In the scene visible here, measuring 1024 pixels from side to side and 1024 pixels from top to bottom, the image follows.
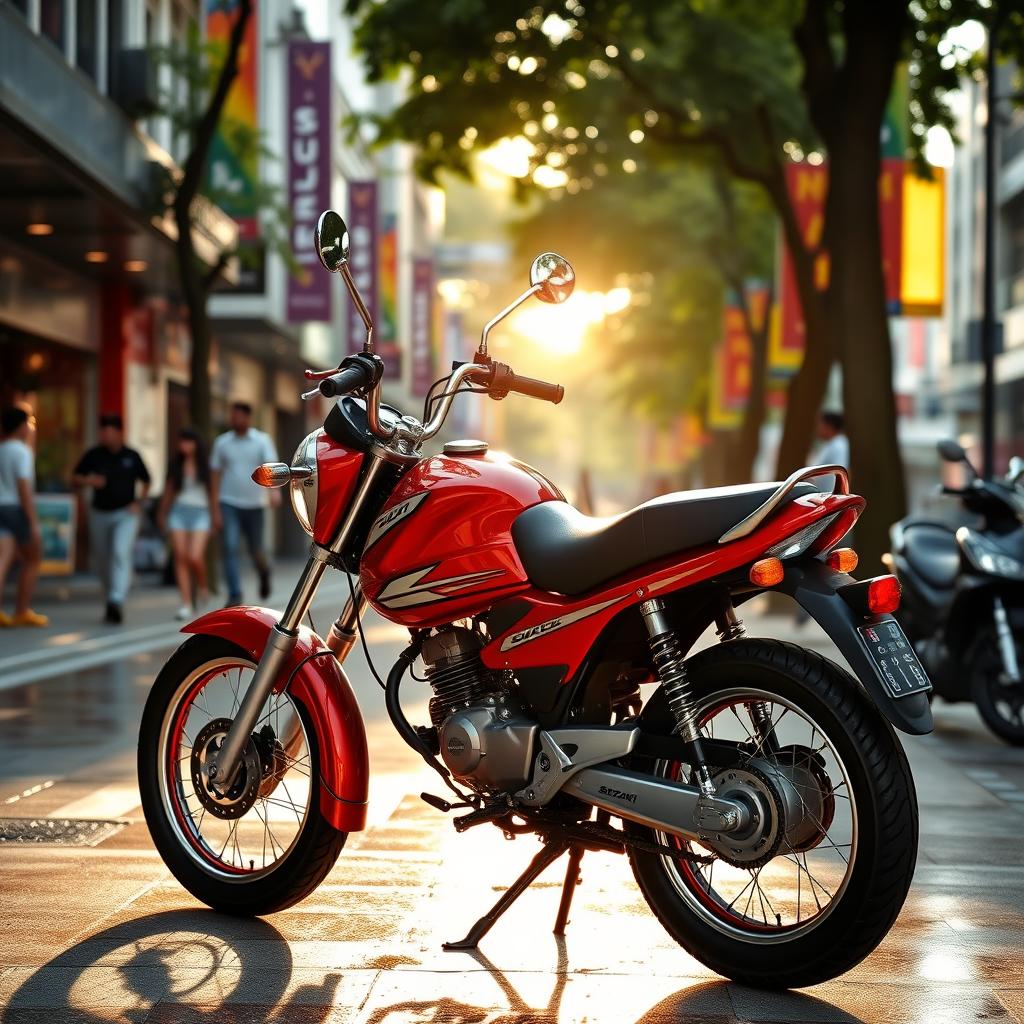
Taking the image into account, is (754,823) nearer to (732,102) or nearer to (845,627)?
(845,627)

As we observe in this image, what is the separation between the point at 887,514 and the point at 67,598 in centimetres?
932

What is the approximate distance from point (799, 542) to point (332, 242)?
1.45 meters

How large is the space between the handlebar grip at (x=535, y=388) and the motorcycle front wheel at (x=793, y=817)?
33.4 inches

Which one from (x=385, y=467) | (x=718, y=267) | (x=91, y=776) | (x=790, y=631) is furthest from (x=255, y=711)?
(x=718, y=267)

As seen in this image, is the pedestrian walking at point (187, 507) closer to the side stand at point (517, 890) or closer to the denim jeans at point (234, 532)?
the denim jeans at point (234, 532)

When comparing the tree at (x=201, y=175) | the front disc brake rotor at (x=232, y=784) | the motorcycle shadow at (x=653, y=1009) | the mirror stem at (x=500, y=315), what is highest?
the tree at (x=201, y=175)

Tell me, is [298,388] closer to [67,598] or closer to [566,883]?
[67,598]

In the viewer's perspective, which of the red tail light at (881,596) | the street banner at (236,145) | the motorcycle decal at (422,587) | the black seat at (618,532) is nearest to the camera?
the red tail light at (881,596)

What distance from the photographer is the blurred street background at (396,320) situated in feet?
14.3

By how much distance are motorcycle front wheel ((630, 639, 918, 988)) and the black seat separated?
0.27 metres

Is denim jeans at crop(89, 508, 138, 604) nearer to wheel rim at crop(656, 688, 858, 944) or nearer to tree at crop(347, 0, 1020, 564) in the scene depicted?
tree at crop(347, 0, 1020, 564)

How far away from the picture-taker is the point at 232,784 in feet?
15.9

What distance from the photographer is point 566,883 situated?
4.61 meters

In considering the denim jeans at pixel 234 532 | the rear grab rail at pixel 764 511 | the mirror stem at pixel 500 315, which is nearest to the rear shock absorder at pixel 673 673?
the rear grab rail at pixel 764 511
